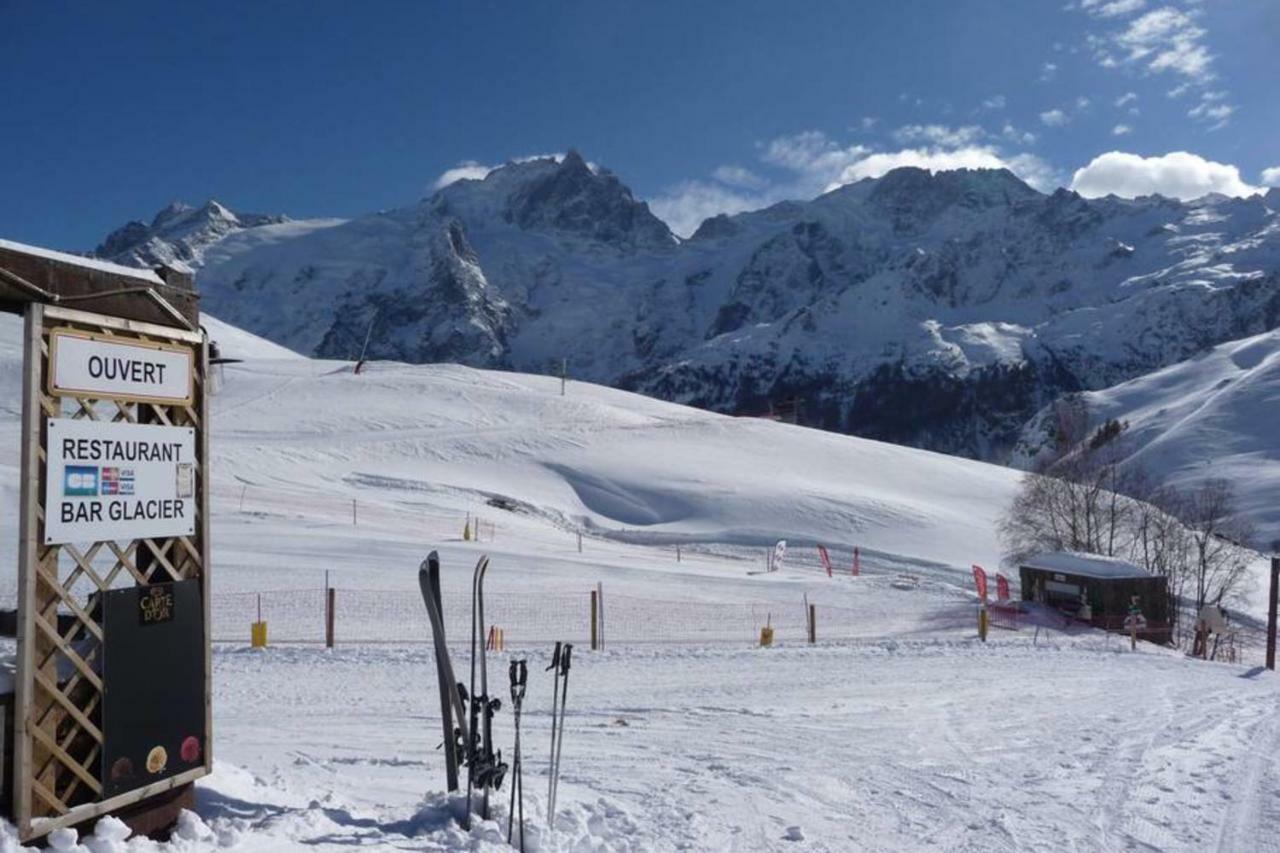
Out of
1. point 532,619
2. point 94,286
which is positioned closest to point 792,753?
point 94,286

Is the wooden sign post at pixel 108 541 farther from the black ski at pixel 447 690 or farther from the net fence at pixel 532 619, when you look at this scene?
the net fence at pixel 532 619

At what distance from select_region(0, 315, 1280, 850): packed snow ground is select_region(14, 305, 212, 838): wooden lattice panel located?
440 millimetres

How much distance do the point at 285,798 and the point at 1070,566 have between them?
27556mm

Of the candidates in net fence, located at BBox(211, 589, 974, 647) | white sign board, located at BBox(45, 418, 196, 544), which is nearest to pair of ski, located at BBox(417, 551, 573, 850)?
white sign board, located at BBox(45, 418, 196, 544)

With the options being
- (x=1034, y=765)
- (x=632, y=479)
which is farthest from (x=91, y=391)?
(x=632, y=479)

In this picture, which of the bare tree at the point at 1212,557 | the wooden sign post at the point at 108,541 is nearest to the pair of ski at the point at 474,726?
the wooden sign post at the point at 108,541

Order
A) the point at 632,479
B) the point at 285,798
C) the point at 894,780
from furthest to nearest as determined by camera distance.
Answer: the point at 632,479
the point at 894,780
the point at 285,798

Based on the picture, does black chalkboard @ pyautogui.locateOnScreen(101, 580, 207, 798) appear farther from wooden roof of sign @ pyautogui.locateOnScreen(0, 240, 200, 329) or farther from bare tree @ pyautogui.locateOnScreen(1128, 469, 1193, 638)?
bare tree @ pyautogui.locateOnScreen(1128, 469, 1193, 638)

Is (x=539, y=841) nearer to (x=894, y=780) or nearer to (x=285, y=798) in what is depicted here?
(x=285, y=798)

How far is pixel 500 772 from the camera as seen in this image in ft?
24.2

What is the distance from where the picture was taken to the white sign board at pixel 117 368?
19.6ft

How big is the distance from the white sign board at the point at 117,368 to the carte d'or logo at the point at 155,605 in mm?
1297

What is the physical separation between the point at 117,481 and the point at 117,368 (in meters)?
0.75

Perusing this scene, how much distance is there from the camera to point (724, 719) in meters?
11.9
